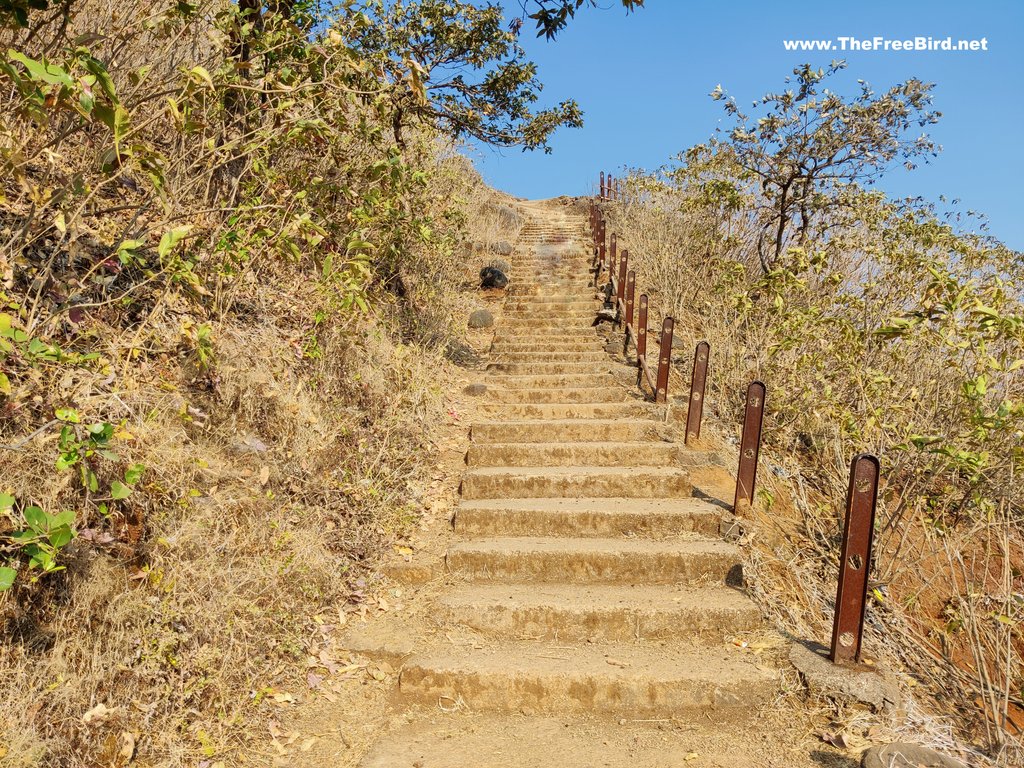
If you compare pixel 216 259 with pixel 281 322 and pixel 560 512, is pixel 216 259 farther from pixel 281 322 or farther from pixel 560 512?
pixel 560 512

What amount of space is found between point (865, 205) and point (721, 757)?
8117 mm

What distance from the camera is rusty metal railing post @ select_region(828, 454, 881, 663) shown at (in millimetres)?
2869

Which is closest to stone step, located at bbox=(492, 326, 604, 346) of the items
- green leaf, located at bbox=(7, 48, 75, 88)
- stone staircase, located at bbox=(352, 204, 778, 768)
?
stone staircase, located at bbox=(352, 204, 778, 768)

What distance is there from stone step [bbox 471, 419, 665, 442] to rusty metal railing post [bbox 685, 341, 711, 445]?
0.27m

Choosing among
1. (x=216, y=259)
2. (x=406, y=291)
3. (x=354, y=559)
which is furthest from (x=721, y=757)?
(x=406, y=291)

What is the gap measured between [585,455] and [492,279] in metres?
6.78

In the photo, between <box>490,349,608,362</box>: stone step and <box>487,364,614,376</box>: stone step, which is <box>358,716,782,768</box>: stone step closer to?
<box>487,364,614,376</box>: stone step

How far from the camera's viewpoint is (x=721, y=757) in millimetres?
2635

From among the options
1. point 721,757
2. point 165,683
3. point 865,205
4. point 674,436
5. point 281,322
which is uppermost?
point 865,205

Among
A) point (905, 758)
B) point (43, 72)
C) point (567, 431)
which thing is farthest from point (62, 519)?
point (567, 431)

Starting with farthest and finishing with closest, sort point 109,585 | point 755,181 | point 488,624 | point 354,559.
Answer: point 755,181
point 354,559
point 488,624
point 109,585

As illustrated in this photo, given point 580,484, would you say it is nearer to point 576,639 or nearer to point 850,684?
point 576,639

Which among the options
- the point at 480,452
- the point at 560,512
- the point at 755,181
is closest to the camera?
the point at 560,512

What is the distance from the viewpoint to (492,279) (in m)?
11.1
